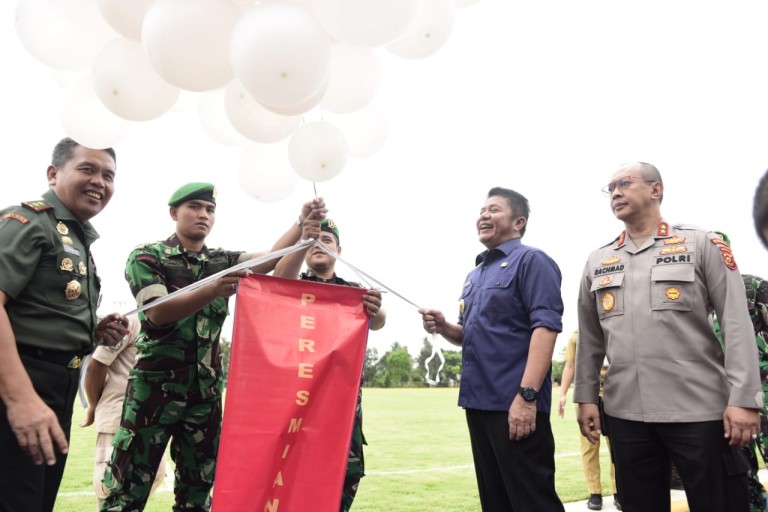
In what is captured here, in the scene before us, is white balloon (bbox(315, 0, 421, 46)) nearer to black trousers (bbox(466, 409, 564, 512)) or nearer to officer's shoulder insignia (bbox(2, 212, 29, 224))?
officer's shoulder insignia (bbox(2, 212, 29, 224))

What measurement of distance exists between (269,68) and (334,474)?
1.74m

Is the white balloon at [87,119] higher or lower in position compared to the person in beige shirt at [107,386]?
higher

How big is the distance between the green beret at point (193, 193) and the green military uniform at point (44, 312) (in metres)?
0.69

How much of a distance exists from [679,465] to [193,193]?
265 centimetres

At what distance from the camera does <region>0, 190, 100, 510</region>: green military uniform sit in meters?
1.88

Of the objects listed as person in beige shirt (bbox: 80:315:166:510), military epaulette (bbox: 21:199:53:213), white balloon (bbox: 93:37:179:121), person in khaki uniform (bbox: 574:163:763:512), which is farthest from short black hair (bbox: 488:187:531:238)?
person in beige shirt (bbox: 80:315:166:510)

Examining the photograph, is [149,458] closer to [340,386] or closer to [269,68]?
[340,386]

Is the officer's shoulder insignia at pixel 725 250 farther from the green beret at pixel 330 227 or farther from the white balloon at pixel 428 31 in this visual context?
the green beret at pixel 330 227

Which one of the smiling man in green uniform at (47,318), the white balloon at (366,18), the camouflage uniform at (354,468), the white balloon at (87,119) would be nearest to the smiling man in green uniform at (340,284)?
the camouflage uniform at (354,468)

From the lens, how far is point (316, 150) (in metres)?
2.54

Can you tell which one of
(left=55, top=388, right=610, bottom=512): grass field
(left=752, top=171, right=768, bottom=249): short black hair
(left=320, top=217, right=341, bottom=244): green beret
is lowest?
(left=55, top=388, right=610, bottom=512): grass field

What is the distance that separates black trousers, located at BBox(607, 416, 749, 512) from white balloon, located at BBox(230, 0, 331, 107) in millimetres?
2079

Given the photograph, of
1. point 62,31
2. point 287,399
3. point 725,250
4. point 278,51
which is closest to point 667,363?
point 725,250

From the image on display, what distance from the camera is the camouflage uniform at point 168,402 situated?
2492 mm
